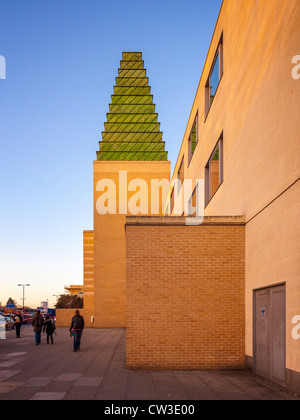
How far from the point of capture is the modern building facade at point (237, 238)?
9.17 m

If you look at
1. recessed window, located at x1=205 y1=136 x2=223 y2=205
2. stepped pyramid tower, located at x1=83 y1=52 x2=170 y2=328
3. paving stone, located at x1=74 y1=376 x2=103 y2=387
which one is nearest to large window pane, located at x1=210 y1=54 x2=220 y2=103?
recessed window, located at x1=205 y1=136 x2=223 y2=205

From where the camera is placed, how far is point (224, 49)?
A: 51.2 ft

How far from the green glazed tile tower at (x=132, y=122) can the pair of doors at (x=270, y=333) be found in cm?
3697

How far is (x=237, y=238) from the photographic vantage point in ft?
42.0

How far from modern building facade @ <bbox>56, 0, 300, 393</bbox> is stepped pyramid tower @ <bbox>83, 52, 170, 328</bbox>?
937 inches

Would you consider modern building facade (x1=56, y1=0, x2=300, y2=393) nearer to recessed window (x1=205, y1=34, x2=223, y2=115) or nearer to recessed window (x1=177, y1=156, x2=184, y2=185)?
recessed window (x1=205, y1=34, x2=223, y2=115)

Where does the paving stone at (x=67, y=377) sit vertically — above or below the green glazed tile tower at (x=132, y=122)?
below

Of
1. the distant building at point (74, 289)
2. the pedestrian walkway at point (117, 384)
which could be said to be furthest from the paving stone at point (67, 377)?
the distant building at point (74, 289)

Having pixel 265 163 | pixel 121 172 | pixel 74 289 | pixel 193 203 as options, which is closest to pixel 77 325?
pixel 193 203

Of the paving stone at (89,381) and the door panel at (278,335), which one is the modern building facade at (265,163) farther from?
the paving stone at (89,381)

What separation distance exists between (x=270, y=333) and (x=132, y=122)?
4182cm

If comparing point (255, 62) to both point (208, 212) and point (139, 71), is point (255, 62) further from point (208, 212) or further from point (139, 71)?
point (139, 71)
